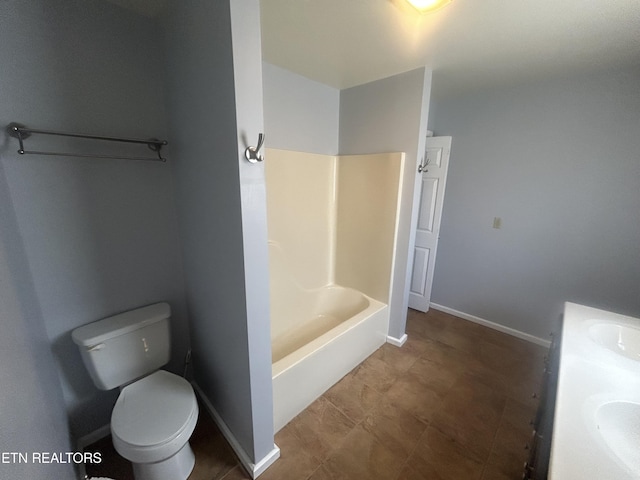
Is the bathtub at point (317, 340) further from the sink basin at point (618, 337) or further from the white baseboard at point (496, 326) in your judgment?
the sink basin at point (618, 337)

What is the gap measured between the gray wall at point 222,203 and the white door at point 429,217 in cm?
217

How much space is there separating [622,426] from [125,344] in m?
2.10

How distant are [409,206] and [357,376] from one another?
143 cm

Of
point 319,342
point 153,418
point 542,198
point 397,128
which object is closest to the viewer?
point 153,418

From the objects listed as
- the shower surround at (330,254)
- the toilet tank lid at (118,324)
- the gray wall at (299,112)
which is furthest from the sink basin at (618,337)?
the toilet tank lid at (118,324)

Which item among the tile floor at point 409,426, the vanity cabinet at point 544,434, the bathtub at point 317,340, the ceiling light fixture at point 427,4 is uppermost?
the ceiling light fixture at point 427,4

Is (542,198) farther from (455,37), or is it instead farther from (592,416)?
(592,416)

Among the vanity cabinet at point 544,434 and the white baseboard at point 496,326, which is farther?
the white baseboard at point 496,326

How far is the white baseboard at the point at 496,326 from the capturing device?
2.39 metres

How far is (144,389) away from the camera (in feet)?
4.42

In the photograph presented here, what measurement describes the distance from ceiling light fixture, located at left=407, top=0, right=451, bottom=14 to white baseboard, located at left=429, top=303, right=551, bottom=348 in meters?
2.74

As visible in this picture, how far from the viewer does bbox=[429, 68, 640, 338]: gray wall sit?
1.88 metres

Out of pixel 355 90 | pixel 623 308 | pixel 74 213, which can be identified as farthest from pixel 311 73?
pixel 623 308

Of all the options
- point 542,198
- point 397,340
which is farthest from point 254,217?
point 542,198
